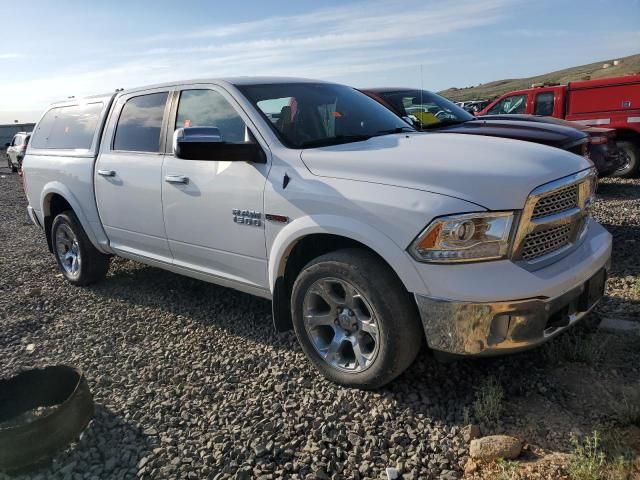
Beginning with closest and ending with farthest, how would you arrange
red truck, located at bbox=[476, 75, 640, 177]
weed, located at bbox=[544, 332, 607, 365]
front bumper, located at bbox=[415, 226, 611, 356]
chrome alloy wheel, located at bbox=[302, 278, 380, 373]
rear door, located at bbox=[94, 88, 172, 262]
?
front bumper, located at bbox=[415, 226, 611, 356]
chrome alloy wheel, located at bbox=[302, 278, 380, 373]
weed, located at bbox=[544, 332, 607, 365]
rear door, located at bbox=[94, 88, 172, 262]
red truck, located at bbox=[476, 75, 640, 177]

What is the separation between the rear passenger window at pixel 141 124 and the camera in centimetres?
433

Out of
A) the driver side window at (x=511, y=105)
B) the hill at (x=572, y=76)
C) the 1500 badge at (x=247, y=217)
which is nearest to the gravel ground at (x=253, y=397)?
the 1500 badge at (x=247, y=217)

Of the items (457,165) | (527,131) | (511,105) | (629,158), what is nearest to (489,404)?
(457,165)

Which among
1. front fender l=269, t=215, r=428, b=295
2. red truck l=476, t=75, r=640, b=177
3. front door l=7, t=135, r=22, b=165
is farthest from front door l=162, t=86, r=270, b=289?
front door l=7, t=135, r=22, b=165

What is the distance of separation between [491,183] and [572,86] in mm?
9405

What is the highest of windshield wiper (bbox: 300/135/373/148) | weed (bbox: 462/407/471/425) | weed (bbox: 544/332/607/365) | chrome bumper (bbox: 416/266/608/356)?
windshield wiper (bbox: 300/135/373/148)

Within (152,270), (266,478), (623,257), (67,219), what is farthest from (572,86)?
(266,478)

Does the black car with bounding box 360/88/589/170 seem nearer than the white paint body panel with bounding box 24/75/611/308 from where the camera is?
No

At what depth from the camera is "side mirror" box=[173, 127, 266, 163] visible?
332 centimetres

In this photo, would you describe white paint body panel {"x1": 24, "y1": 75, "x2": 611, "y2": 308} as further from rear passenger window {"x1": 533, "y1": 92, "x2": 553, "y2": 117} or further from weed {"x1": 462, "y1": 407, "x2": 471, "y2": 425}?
rear passenger window {"x1": 533, "y1": 92, "x2": 553, "y2": 117}

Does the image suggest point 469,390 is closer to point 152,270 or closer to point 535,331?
point 535,331

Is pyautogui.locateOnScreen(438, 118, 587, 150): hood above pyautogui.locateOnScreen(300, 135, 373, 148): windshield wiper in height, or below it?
below

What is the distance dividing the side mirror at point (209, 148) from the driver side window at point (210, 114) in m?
0.31

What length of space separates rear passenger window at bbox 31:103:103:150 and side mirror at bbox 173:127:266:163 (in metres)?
2.05
